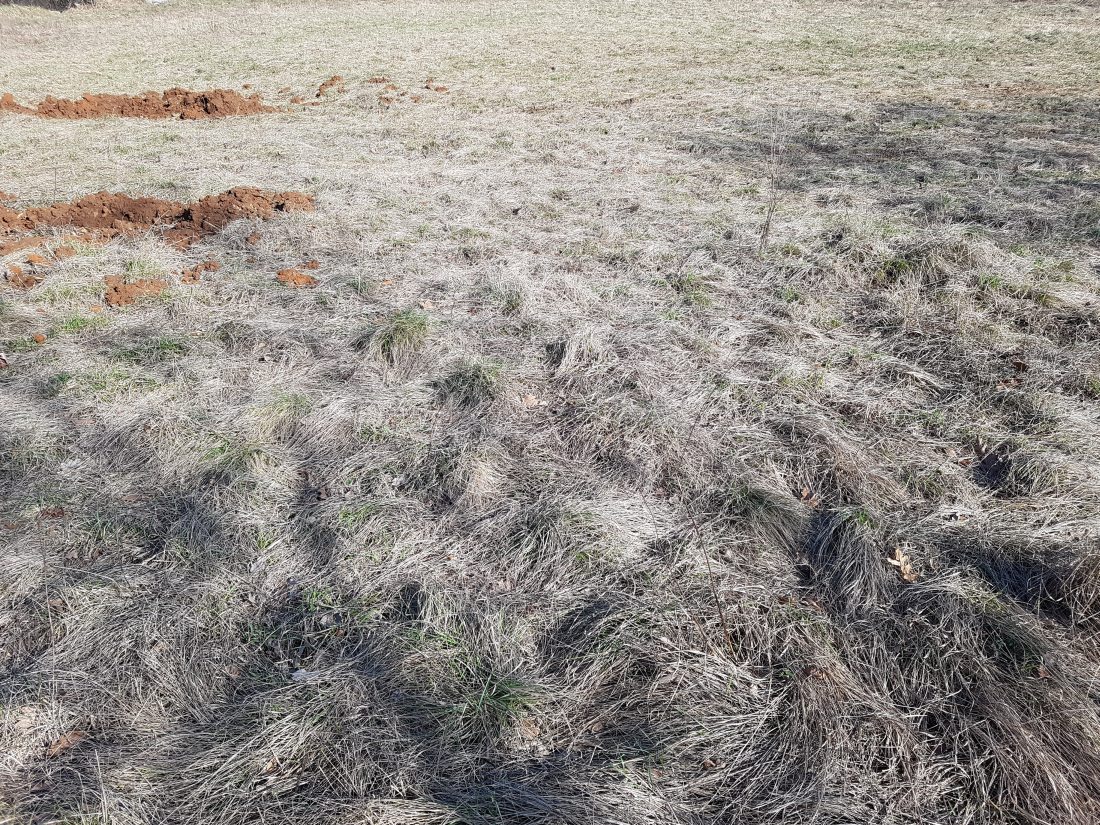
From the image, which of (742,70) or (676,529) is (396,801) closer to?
(676,529)

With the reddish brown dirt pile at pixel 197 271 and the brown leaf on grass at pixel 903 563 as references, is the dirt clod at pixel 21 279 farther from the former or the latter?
the brown leaf on grass at pixel 903 563

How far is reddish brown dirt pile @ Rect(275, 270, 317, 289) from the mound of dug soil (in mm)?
1451

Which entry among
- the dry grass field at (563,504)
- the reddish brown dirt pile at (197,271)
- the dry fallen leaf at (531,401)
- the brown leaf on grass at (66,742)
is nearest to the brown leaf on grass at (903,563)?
the dry grass field at (563,504)

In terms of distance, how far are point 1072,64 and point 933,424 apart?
14.1 metres

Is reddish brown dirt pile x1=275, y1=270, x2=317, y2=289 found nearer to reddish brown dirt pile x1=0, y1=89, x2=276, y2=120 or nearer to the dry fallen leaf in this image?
the dry fallen leaf

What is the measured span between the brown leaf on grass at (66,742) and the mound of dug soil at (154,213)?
4.97 meters

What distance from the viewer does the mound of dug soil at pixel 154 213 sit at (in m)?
6.30

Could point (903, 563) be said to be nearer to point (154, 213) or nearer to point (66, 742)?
point (66, 742)

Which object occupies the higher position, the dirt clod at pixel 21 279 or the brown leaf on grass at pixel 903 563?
the dirt clod at pixel 21 279

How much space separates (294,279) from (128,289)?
1.26 metres

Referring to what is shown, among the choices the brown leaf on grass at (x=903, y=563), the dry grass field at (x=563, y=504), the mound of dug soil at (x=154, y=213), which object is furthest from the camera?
the mound of dug soil at (x=154, y=213)

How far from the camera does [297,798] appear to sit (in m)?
2.08

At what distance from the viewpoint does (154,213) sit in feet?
21.5

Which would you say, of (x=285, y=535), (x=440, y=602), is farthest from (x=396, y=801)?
(x=285, y=535)
